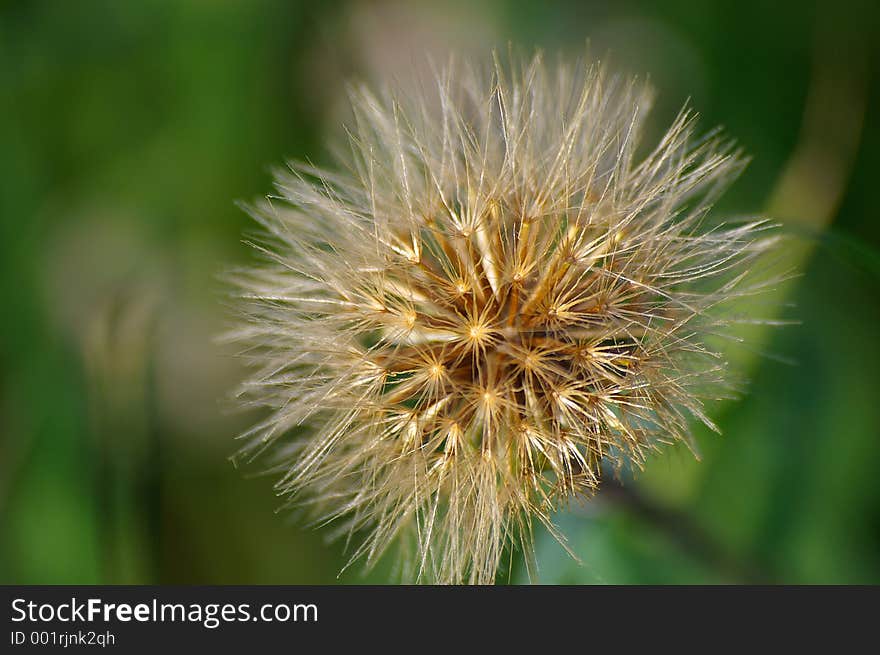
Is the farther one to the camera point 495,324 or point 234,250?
point 234,250

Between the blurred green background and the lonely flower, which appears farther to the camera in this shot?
the blurred green background

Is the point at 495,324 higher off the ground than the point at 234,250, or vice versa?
the point at 234,250

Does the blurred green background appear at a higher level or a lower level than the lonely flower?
higher

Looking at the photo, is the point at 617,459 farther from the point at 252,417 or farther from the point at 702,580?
the point at 252,417

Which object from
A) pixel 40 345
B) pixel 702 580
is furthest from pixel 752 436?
pixel 40 345

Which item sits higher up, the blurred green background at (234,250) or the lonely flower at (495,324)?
the blurred green background at (234,250)
